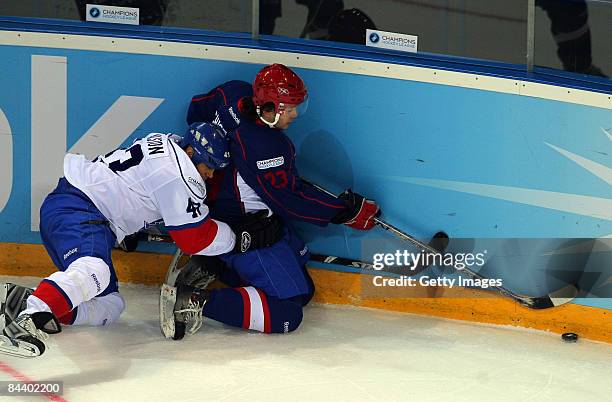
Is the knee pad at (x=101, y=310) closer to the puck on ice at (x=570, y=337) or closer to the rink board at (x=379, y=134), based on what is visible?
the rink board at (x=379, y=134)

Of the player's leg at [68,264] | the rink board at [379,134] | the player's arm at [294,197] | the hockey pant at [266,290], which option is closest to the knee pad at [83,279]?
the player's leg at [68,264]

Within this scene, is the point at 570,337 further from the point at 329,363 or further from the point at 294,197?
the point at 294,197

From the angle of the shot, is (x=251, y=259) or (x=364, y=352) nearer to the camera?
(x=364, y=352)

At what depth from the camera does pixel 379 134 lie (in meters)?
4.99

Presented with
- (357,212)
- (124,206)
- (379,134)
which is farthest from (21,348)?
(379,134)

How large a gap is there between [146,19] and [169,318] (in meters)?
1.35

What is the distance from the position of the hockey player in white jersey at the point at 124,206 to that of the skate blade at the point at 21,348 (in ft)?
1.28

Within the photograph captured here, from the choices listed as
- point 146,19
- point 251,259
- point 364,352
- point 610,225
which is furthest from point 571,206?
point 146,19

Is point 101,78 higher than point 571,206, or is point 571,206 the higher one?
point 101,78

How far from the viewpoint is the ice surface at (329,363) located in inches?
164

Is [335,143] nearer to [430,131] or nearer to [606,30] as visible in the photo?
[430,131]

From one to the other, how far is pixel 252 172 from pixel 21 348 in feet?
4.19

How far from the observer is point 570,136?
4.63 meters

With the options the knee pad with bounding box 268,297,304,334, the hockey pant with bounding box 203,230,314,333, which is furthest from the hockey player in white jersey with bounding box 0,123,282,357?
the knee pad with bounding box 268,297,304,334
